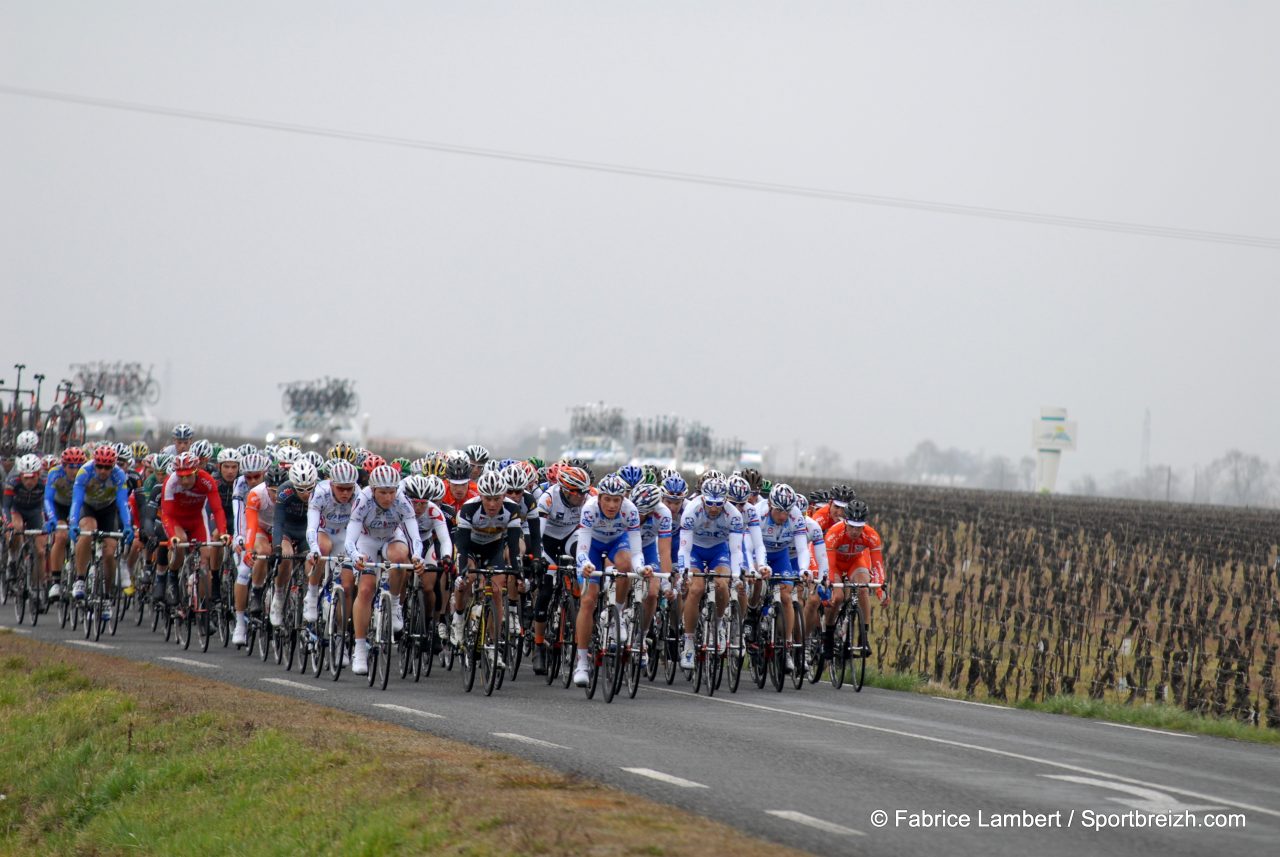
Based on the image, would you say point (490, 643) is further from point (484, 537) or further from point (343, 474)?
point (343, 474)

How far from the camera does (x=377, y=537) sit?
1628 centimetres

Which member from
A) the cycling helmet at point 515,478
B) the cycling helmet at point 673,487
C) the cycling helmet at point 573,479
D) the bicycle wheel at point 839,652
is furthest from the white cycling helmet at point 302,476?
the bicycle wheel at point 839,652

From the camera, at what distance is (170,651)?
1945cm

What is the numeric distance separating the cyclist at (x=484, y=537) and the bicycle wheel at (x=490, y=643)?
0.27m

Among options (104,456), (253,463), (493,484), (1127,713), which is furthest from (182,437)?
(1127,713)

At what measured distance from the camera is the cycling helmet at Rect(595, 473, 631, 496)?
51.0 feet

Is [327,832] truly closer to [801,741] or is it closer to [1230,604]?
[801,741]

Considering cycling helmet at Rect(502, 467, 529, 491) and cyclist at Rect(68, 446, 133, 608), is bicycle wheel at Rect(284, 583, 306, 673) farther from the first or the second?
cyclist at Rect(68, 446, 133, 608)

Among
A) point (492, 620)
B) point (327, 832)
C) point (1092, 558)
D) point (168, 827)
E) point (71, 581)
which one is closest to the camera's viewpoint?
point (327, 832)

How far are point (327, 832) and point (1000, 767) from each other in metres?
4.74

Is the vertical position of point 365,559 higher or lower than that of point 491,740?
higher

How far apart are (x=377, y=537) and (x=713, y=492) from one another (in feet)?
11.1

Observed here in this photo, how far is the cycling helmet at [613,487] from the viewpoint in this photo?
51.0ft

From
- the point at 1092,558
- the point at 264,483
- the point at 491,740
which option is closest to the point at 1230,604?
the point at 1092,558
